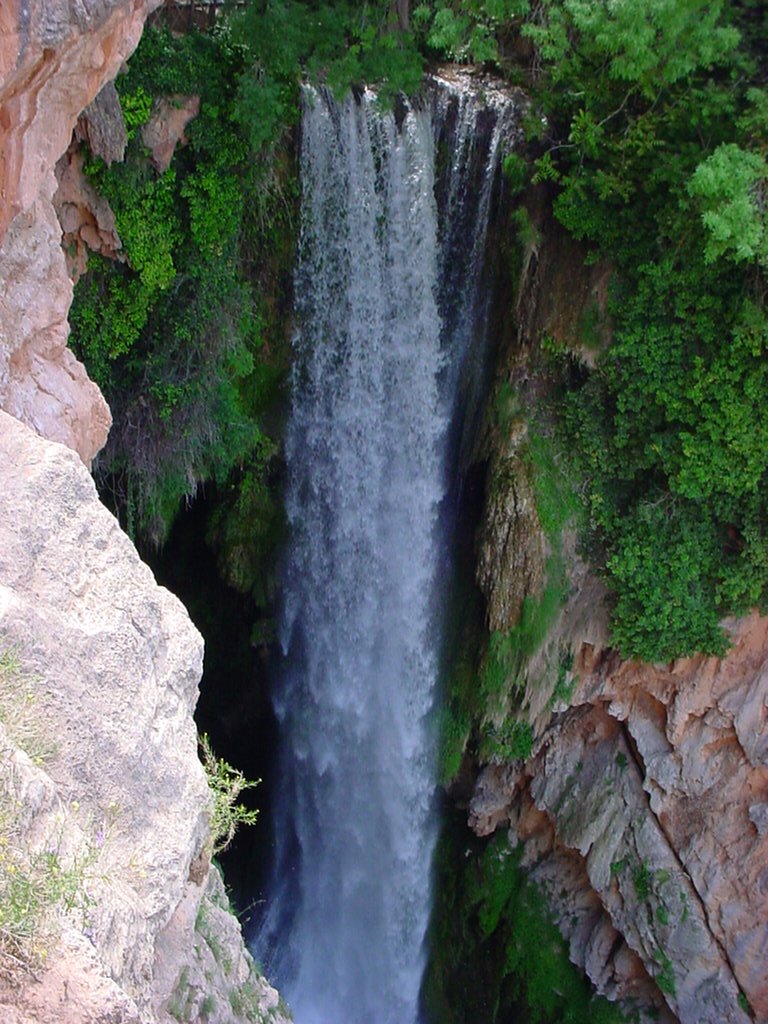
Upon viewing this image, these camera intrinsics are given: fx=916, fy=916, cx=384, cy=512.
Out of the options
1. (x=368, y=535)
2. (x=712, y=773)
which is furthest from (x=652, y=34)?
(x=712, y=773)

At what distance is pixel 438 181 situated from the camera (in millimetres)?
9102

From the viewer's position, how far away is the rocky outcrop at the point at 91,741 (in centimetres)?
239

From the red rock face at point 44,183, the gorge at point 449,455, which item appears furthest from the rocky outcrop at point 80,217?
the red rock face at point 44,183

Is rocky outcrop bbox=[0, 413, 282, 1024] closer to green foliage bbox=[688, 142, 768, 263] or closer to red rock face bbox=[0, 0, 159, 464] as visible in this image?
red rock face bbox=[0, 0, 159, 464]

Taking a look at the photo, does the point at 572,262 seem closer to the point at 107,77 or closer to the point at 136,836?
the point at 107,77

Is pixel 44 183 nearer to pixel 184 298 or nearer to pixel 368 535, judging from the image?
pixel 184 298

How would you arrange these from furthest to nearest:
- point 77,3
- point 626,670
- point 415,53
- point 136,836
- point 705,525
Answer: point 626,670, point 705,525, point 415,53, point 77,3, point 136,836

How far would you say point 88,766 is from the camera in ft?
9.48

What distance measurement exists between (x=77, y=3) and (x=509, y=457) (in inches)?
232

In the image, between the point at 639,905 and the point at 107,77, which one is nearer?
the point at 107,77

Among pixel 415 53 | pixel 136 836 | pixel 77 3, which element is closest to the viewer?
pixel 136 836

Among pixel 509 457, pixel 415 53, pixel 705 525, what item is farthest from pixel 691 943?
pixel 415 53

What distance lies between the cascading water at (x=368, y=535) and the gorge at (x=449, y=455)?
0.04m

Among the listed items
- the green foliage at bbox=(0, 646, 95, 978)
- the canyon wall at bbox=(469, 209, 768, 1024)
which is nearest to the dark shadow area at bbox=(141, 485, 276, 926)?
the canyon wall at bbox=(469, 209, 768, 1024)
